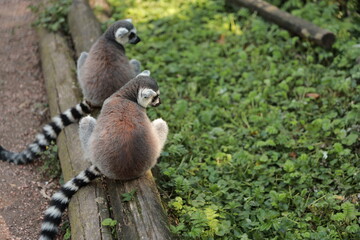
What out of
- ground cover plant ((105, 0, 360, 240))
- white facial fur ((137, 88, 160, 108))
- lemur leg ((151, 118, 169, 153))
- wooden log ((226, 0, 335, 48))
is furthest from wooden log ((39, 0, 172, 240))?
wooden log ((226, 0, 335, 48))

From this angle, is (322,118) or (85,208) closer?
(85,208)

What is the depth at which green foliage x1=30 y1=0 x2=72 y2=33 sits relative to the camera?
8164mm

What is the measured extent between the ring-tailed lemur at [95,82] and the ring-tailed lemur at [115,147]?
0.84 m

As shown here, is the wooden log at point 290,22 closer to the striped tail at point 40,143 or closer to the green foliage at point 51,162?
the striped tail at point 40,143

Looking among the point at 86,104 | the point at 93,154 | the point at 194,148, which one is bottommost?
the point at 194,148

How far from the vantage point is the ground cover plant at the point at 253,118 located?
468cm

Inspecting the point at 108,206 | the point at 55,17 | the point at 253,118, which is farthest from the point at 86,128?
the point at 55,17

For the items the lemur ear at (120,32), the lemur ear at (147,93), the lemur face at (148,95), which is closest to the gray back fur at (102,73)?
the lemur ear at (120,32)

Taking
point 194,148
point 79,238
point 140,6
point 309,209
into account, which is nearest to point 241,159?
point 194,148

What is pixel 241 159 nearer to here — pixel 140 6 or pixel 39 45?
pixel 39 45

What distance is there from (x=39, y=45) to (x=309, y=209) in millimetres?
5228

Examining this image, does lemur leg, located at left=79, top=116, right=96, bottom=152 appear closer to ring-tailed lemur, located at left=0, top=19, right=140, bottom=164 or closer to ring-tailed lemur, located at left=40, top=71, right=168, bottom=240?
ring-tailed lemur, located at left=40, top=71, right=168, bottom=240

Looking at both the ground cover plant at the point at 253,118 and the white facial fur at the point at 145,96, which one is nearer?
the ground cover plant at the point at 253,118

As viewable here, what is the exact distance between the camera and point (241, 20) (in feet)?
29.3
